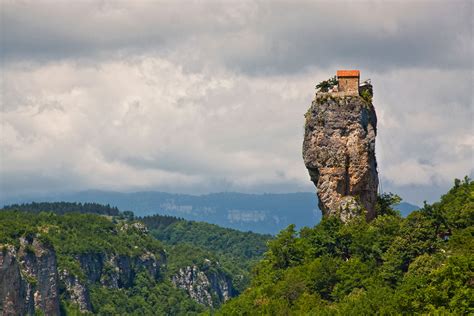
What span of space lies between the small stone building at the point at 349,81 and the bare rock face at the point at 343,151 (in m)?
0.71

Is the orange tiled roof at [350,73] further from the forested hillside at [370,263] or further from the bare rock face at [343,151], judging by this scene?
the forested hillside at [370,263]

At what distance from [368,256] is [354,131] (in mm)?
11184

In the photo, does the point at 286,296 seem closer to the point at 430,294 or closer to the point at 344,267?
the point at 344,267

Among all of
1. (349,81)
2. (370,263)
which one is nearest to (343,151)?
(349,81)

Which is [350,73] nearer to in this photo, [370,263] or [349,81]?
[349,81]

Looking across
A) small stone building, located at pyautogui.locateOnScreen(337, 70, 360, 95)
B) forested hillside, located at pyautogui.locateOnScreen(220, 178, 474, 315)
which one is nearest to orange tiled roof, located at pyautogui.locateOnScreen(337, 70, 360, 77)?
small stone building, located at pyautogui.locateOnScreen(337, 70, 360, 95)

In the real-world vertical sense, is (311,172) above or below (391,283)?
above

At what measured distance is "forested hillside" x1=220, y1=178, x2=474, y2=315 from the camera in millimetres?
105312


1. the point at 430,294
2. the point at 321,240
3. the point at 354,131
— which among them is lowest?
the point at 430,294

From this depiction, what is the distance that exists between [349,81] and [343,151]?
20.7 feet

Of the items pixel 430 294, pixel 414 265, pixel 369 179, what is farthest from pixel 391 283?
pixel 430 294

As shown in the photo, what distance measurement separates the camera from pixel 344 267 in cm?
12169

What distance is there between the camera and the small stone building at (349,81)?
125 meters

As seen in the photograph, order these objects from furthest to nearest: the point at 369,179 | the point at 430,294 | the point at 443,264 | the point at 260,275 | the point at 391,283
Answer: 1. the point at 260,275
2. the point at 369,179
3. the point at 391,283
4. the point at 443,264
5. the point at 430,294
